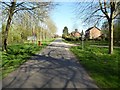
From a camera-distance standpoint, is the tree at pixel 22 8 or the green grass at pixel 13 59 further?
the tree at pixel 22 8

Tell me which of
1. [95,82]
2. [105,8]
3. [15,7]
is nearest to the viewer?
[95,82]

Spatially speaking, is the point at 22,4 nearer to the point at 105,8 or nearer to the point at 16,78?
the point at 105,8

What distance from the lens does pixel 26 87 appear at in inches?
281

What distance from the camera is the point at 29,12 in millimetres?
22453

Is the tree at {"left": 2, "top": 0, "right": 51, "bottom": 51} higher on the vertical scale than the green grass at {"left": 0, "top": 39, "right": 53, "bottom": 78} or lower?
higher

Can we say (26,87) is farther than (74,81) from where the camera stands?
No

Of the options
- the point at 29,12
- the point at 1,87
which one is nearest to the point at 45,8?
the point at 29,12

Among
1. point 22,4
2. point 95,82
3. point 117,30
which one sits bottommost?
point 95,82

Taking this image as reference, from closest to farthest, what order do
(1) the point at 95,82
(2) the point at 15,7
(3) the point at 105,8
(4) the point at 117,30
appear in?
1. (1) the point at 95,82
2. (3) the point at 105,8
3. (2) the point at 15,7
4. (4) the point at 117,30

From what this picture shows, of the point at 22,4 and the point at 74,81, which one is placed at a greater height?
the point at 22,4

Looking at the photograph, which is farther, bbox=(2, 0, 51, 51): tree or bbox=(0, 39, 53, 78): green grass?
bbox=(2, 0, 51, 51): tree

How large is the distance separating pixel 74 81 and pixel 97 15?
Result: 45.9ft

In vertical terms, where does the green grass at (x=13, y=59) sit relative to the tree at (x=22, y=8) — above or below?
below

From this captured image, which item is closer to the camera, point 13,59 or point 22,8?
point 13,59
